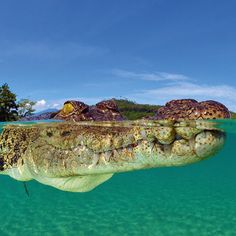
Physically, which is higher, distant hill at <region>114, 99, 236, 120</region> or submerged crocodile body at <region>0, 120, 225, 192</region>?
distant hill at <region>114, 99, 236, 120</region>

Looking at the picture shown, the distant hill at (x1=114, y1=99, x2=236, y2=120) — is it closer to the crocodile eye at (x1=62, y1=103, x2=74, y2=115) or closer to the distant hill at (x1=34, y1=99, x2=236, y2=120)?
the distant hill at (x1=34, y1=99, x2=236, y2=120)

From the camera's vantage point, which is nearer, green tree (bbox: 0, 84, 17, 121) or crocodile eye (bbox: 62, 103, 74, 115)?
crocodile eye (bbox: 62, 103, 74, 115)

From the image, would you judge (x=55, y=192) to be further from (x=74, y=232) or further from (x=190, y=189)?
(x=190, y=189)

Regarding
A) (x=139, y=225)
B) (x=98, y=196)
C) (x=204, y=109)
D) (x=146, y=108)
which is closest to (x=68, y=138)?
(x=204, y=109)

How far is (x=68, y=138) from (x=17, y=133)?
2.16 metres

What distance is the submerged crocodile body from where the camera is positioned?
3.35 m

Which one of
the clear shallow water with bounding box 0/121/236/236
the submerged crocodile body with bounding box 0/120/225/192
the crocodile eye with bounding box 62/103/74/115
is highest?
the crocodile eye with bounding box 62/103/74/115

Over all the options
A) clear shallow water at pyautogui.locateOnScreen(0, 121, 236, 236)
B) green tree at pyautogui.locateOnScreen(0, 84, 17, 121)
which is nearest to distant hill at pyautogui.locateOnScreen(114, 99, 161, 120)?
clear shallow water at pyautogui.locateOnScreen(0, 121, 236, 236)

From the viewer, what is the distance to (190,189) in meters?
36.2

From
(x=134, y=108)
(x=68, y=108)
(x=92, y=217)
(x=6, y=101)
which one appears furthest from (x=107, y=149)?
(x=6, y=101)

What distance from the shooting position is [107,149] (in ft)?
12.4

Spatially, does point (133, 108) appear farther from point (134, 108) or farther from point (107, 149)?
point (107, 149)

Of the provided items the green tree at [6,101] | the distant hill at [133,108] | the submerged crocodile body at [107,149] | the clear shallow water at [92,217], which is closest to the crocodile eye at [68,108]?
the submerged crocodile body at [107,149]

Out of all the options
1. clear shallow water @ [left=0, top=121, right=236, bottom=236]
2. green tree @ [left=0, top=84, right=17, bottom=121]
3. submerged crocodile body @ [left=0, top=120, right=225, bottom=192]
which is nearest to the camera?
submerged crocodile body @ [left=0, top=120, right=225, bottom=192]
